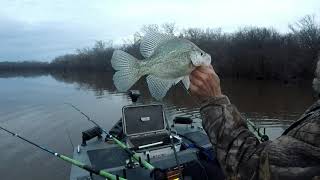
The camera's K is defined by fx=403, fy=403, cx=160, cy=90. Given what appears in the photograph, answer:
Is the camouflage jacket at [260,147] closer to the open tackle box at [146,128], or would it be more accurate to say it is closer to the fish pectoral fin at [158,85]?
the fish pectoral fin at [158,85]

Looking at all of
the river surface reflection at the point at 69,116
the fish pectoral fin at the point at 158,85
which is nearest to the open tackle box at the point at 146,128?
the river surface reflection at the point at 69,116

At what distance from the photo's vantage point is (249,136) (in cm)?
178

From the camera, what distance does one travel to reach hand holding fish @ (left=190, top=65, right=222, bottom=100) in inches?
73.4

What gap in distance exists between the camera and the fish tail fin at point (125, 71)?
6.86 feet

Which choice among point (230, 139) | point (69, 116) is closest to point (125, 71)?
point (230, 139)

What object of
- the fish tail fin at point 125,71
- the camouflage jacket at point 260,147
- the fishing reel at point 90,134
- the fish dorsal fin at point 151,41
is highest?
the fish dorsal fin at point 151,41

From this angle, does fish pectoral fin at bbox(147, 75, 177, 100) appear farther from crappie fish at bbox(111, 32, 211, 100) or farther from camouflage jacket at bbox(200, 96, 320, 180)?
camouflage jacket at bbox(200, 96, 320, 180)

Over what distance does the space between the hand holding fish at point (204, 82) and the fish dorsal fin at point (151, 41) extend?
12.4 inches

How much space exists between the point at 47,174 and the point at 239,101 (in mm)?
19266

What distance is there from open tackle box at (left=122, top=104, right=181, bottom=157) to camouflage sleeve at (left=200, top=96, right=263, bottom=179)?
250 inches

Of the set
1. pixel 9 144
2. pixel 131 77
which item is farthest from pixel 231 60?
pixel 131 77

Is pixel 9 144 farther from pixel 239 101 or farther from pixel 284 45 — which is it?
pixel 284 45

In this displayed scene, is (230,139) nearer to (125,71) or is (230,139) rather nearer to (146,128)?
(125,71)

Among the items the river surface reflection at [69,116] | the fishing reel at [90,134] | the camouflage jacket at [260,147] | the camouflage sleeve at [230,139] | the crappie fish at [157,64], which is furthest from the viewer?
the river surface reflection at [69,116]
